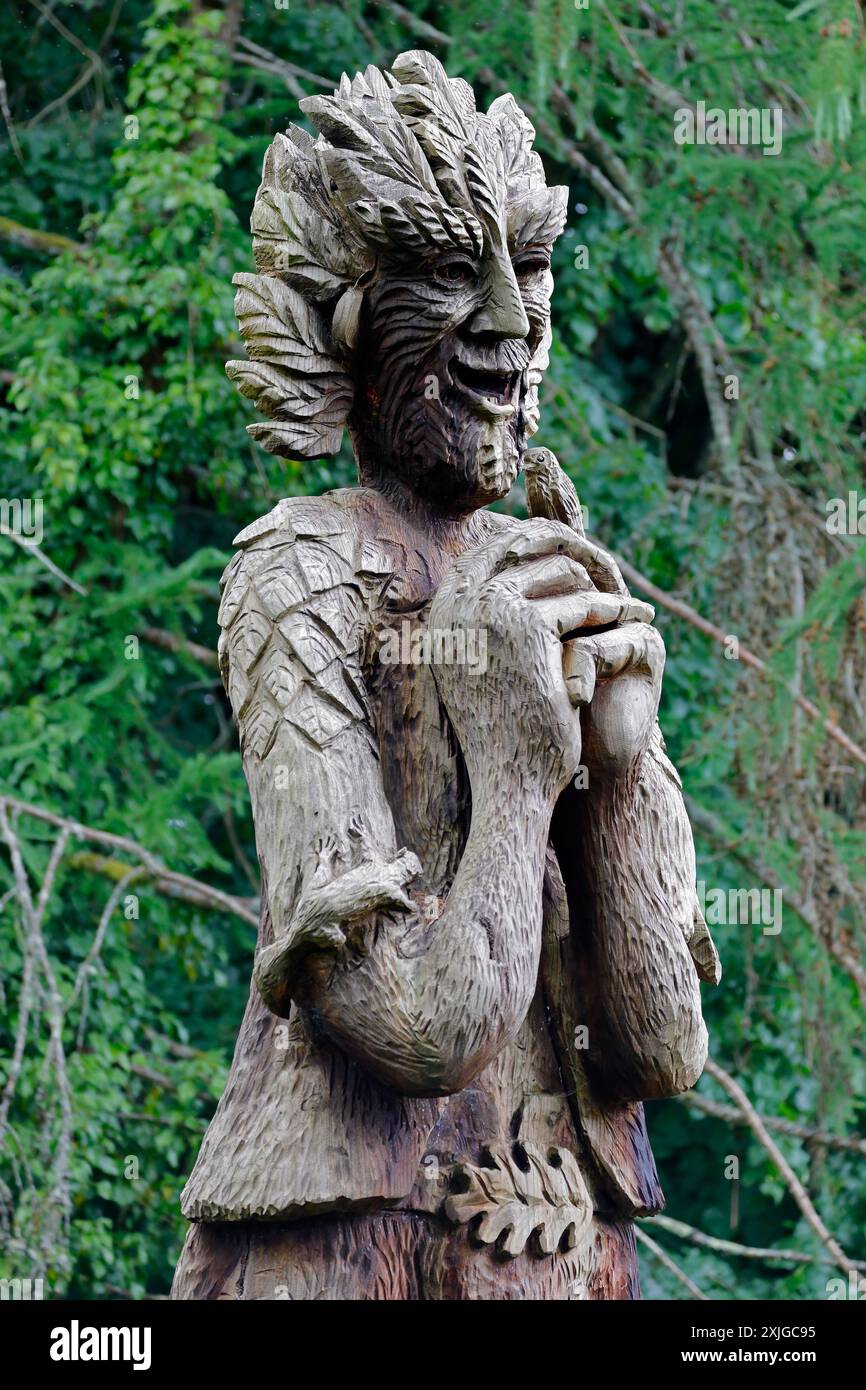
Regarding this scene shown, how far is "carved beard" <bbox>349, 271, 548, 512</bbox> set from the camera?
3.13 metres

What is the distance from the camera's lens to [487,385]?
3.17 meters

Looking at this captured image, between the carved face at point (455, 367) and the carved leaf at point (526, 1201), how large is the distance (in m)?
1.00

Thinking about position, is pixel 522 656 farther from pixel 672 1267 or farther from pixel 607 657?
pixel 672 1267

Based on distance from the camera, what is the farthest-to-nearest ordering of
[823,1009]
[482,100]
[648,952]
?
1. [482,100]
2. [823,1009]
3. [648,952]

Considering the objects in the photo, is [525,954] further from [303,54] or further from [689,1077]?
[303,54]

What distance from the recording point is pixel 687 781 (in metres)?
6.66

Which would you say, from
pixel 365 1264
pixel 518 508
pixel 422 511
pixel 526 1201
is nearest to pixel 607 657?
pixel 422 511

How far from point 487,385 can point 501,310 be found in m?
0.12

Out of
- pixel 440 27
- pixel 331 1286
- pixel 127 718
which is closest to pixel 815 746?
pixel 127 718

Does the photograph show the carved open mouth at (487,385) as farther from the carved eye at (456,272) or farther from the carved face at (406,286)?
the carved eye at (456,272)

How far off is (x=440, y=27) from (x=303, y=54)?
0.50m

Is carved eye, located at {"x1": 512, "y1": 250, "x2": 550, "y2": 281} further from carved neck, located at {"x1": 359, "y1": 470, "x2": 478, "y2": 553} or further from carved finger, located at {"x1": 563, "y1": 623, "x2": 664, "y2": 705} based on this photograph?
carved finger, located at {"x1": 563, "y1": 623, "x2": 664, "y2": 705}

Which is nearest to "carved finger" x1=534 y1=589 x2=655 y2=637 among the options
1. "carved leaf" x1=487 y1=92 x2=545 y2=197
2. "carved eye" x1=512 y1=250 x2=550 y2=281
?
"carved eye" x1=512 y1=250 x2=550 y2=281
